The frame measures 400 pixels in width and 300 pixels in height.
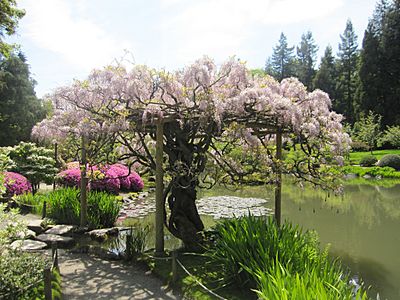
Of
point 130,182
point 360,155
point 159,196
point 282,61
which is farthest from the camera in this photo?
point 282,61

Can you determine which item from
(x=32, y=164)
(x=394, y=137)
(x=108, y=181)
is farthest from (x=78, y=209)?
(x=394, y=137)

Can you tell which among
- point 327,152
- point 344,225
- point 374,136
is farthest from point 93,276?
point 374,136

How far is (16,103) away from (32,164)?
14.5 meters

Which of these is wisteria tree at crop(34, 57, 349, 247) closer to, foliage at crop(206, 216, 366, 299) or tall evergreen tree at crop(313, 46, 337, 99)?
foliage at crop(206, 216, 366, 299)

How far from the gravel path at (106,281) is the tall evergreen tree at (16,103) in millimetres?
20443

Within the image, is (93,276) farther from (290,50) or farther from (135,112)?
(290,50)

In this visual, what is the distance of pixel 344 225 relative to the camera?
32.9 feet

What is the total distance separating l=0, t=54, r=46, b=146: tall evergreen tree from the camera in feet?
79.1

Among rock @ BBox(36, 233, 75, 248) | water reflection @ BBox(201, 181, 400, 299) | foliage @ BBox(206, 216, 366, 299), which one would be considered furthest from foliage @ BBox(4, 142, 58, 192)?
foliage @ BBox(206, 216, 366, 299)

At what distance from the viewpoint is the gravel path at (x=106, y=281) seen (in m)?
4.82

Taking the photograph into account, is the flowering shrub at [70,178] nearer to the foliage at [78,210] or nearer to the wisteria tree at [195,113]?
the foliage at [78,210]

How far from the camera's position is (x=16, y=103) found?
24.7 metres

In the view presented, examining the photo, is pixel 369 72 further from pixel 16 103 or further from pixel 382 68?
pixel 16 103

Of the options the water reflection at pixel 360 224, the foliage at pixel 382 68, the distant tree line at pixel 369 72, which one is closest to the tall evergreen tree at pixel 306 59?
the distant tree line at pixel 369 72
